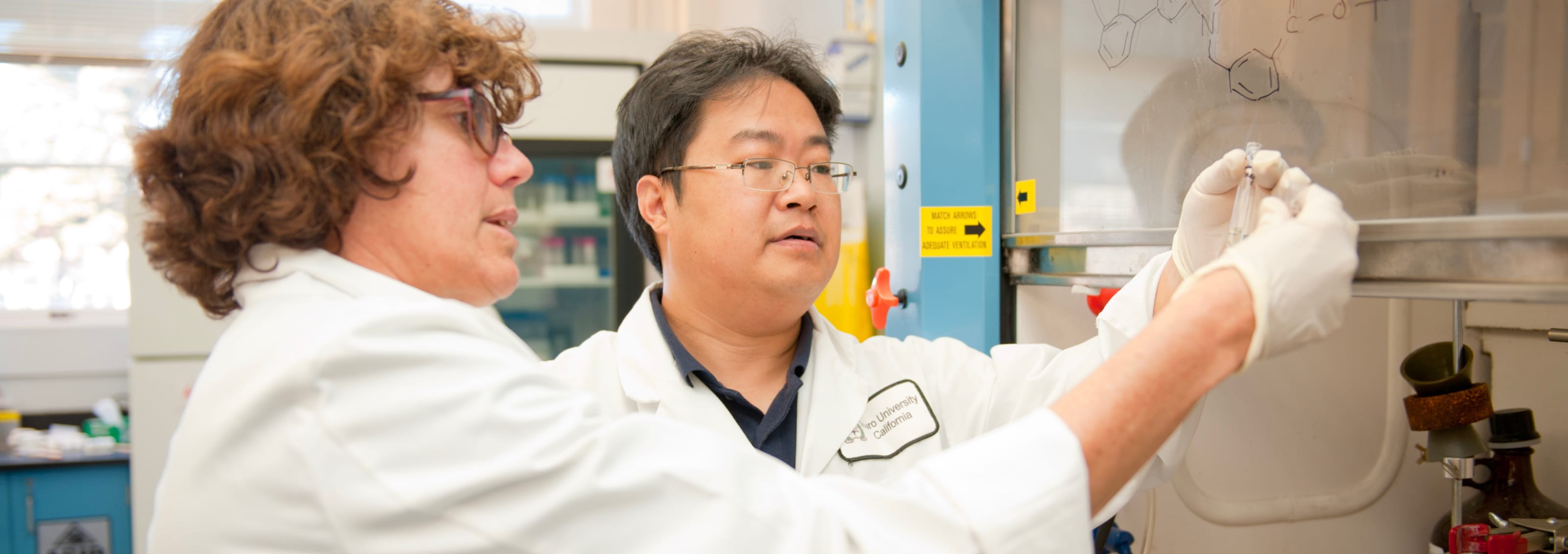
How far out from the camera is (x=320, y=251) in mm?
755

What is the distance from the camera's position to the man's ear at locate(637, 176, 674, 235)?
1.32 m

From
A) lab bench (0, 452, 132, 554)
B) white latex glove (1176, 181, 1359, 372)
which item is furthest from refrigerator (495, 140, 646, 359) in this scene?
white latex glove (1176, 181, 1359, 372)

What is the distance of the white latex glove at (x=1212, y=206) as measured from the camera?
85 cm

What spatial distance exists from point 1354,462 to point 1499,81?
2.65 ft

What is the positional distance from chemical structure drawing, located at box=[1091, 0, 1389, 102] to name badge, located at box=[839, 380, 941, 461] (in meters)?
0.55

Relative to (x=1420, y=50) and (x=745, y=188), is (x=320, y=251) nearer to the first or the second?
(x=745, y=188)

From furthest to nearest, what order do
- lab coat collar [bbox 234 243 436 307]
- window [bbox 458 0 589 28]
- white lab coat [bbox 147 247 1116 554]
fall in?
window [bbox 458 0 589 28] < lab coat collar [bbox 234 243 436 307] < white lab coat [bbox 147 247 1116 554]

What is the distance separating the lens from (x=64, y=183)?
3.64m

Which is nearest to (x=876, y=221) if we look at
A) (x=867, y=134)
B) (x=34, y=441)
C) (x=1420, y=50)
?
(x=867, y=134)

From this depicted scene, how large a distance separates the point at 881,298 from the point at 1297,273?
89 cm

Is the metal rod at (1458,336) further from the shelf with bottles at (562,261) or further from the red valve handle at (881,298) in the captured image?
the shelf with bottles at (562,261)

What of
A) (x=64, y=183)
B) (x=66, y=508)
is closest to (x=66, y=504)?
(x=66, y=508)

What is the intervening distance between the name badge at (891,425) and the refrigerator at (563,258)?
2.01 meters

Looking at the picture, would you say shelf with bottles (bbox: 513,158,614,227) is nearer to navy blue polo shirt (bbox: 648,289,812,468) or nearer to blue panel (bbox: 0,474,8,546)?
blue panel (bbox: 0,474,8,546)
